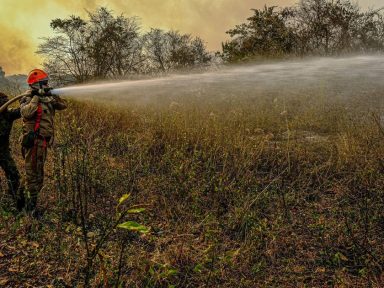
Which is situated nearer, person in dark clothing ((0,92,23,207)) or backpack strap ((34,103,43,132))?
backpack strap ((34,103,43,132))

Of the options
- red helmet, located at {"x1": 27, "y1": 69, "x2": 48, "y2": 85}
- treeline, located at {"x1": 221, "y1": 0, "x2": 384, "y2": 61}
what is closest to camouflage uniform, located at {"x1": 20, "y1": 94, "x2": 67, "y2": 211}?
red helmet, located at {"x1": 27, "y1": 69, "x2": 48, "y2": 85}

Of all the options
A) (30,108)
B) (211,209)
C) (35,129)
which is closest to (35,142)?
(35,129)

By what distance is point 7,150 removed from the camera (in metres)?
5.02

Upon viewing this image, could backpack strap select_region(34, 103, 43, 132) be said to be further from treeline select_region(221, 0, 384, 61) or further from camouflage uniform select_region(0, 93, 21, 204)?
treeline select_region(221, 0, 384, 61)

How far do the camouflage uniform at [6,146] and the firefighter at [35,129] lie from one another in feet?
0.94

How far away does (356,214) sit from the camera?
4734 mm

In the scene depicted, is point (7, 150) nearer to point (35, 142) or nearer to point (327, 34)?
point (35, 142)

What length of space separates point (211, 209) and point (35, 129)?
2.53m

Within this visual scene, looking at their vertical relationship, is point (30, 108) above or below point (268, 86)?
above

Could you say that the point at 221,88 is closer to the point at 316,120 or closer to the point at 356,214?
the point at 316,120

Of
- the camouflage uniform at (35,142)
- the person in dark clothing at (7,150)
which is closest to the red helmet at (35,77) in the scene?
the camouflage uniform at (35,142)

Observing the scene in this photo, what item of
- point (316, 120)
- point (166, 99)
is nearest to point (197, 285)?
point (316, 120)

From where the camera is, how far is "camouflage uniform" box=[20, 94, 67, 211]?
4.63 m

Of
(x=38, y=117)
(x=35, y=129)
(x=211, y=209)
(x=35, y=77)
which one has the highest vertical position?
(x=35, y=77)
